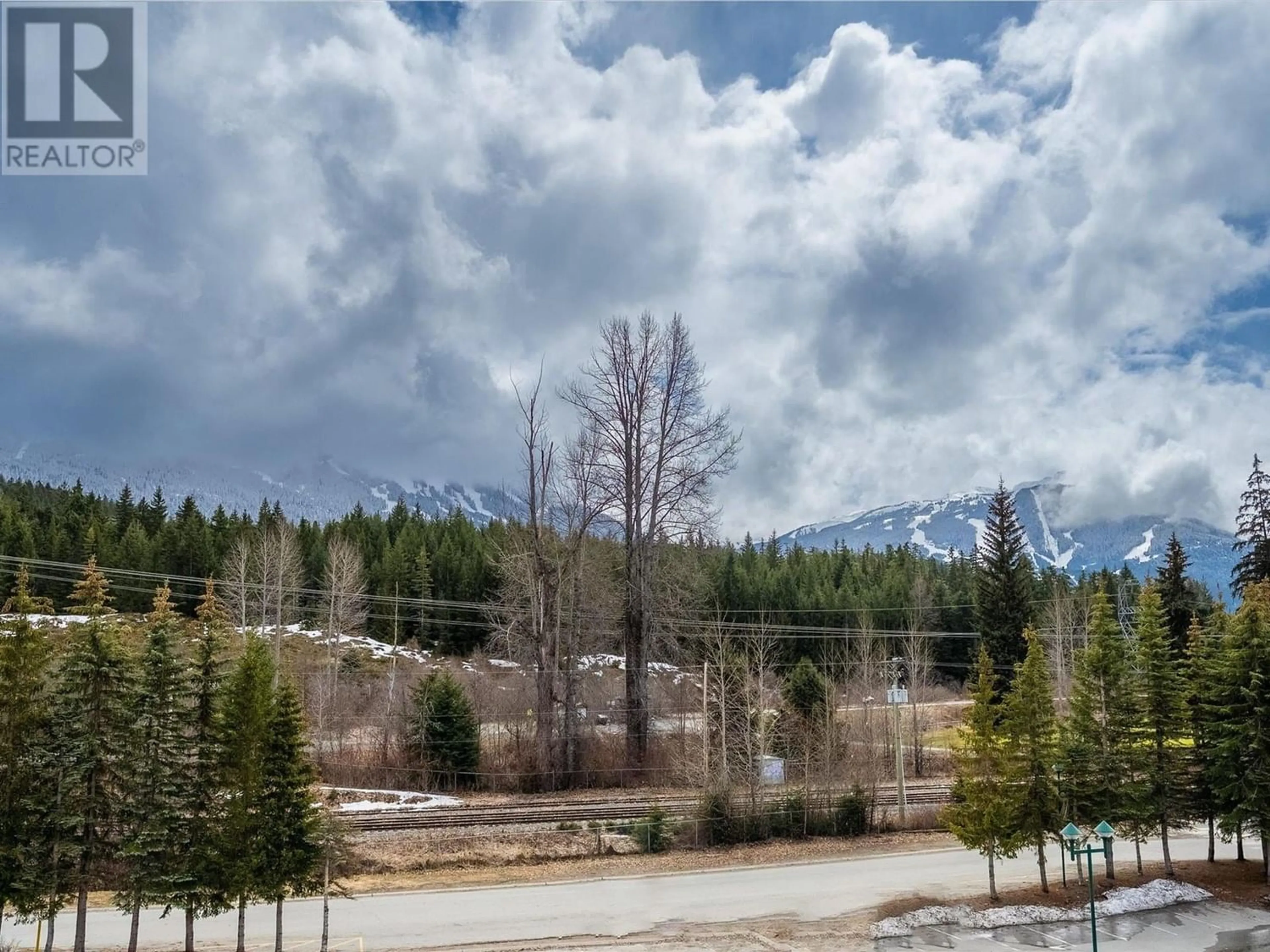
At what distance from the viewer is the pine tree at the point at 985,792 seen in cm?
2542

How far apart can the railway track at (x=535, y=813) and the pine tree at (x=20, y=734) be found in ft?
37.5

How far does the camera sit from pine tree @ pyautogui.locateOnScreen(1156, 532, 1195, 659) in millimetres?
62062

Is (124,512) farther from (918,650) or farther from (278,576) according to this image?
(918,650)

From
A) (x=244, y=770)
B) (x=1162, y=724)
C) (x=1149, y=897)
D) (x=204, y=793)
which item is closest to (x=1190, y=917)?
(x=1149, y=897)

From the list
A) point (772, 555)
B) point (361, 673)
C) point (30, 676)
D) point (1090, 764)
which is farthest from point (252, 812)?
point (772, 555)

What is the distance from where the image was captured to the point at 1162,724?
29.1m

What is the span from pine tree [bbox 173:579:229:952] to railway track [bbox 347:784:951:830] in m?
9.65

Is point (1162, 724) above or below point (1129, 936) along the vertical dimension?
above

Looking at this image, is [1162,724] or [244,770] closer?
[244,770]

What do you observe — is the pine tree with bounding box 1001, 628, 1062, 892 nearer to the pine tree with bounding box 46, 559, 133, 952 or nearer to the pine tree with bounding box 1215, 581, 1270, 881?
the pine tree with bounding box 1215, 581, 1270, 881

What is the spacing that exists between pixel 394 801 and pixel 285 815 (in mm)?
19270

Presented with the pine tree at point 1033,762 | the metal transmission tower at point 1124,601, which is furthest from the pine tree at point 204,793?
the metal transmission tower at point 1124,601

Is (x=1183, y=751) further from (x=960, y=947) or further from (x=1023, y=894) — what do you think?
(x=960, y=947)

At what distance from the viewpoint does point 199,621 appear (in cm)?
2233
